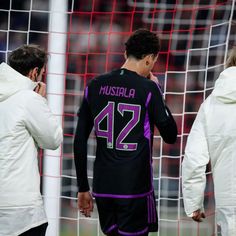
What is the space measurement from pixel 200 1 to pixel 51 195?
106 inches

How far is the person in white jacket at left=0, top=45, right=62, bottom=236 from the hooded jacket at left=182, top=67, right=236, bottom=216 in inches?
29.3

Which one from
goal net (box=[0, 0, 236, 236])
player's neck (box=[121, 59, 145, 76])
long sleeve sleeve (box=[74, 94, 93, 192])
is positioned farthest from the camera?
goal net (box=[0, 0, 236, 236])

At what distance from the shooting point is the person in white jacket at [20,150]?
4086 millimetres

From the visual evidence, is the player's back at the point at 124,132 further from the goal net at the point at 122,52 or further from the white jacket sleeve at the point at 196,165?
the goal net at the point at 122,52

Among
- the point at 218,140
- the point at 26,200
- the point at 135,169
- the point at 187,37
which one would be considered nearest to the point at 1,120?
the point at 26,200

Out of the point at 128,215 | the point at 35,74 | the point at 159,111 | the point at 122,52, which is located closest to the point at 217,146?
the point at 159,111

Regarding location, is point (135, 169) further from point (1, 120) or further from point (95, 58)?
point (95, 58)

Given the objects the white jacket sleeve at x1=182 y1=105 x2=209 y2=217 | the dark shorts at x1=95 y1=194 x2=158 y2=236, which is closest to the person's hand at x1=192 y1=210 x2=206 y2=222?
the white jacket sleeve at x1=182 y1=105 x2=209 y2=217

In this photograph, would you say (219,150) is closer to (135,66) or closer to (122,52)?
(135,66)

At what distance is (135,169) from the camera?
168 inches

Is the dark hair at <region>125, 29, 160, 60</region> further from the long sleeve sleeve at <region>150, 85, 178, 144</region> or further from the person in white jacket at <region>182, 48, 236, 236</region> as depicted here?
the person in white jacket at <region>182, 48, 236, 236</region>

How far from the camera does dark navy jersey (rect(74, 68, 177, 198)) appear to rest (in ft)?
13.8

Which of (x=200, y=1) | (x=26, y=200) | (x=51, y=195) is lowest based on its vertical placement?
(x=51, y=195)

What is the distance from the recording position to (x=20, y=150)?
13.4ft
